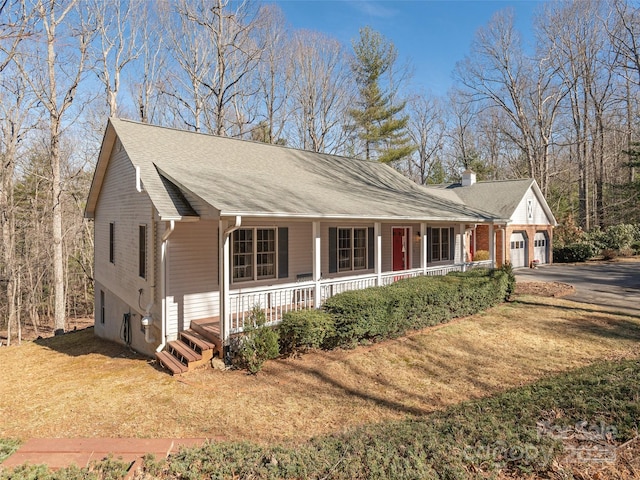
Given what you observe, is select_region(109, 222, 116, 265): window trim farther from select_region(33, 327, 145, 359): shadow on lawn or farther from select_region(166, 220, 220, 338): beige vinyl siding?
select_region(166, 220, 220, 338): beige vinyl siding

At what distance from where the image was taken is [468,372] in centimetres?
720

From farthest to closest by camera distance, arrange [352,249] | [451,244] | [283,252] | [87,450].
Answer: [451,244] < [352,249] < [283,252] < [87,450]

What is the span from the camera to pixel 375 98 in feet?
98.4

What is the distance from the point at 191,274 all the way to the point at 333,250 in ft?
15.2

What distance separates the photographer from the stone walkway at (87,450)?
425 cm

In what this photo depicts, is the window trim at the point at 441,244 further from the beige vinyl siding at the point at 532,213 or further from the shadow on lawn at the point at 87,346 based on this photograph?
the shadow on lawn at the point at 87,346

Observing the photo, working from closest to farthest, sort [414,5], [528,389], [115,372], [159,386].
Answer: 1. [528,389]
2. [159,386]
3. [115,372]
4. [414,5]

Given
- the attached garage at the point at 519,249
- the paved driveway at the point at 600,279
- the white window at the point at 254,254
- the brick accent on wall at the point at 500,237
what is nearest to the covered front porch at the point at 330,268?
the white window at the point at 254,254

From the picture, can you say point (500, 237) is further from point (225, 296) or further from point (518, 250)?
point (225, 296)

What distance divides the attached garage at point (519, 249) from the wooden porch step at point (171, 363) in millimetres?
21021

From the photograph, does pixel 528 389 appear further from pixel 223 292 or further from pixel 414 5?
pixel 414 5

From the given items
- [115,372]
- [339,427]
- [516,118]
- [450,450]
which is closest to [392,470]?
[450,450]

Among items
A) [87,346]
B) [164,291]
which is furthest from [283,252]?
[87,346]

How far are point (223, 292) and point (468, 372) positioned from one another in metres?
5.02
